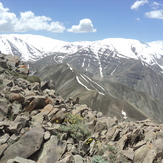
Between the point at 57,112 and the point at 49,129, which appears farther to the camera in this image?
the point at 57,112

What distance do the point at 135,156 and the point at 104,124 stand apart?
283 inches

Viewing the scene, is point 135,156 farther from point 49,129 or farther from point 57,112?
point 57,112

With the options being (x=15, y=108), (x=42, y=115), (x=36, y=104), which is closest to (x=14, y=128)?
(x=42, y=115)

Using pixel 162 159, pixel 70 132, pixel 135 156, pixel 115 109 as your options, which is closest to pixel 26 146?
pixel 70 132

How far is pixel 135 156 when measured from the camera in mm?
12266

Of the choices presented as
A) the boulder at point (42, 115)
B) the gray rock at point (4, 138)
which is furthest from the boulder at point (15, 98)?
the gray rock at point (4, 138)

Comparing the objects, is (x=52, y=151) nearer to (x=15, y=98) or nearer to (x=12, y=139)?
(x=12, y=139)

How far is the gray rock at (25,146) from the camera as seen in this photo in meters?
10.5

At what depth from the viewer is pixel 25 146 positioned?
10820 mm

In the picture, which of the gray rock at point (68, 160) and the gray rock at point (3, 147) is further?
the gray rock at point (3, 147)

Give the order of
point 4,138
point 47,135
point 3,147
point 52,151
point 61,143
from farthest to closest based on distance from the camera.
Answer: point 47,135, point 61,143, point 4,138, point 52,151, point 3,147

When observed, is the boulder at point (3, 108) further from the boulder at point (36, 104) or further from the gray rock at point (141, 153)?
the gray rock at point (141, 153)

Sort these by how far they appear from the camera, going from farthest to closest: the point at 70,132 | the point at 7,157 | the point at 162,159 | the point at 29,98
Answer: the point at 29,98 < the point at 70,132 < the point at 162,159 < the point at 7,157

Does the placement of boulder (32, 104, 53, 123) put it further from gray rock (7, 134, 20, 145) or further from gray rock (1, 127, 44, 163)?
gray rock (1, 127, 44, 163)
